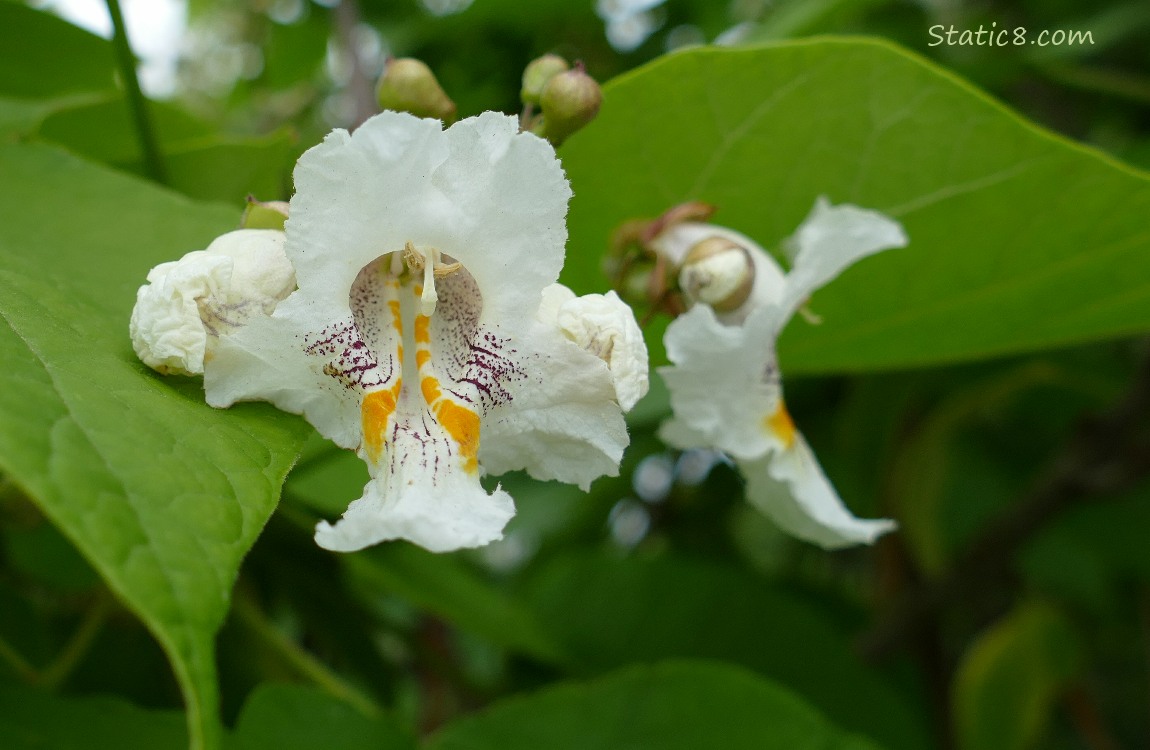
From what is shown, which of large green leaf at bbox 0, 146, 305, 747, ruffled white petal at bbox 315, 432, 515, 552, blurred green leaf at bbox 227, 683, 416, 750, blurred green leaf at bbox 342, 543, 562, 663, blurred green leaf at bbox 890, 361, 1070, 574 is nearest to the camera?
large green leaf at bbox 0, 146, 305, 747

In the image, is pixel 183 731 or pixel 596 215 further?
pixel 596 215

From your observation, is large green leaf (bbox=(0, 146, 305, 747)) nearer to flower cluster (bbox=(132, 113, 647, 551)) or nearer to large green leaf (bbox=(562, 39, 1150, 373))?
flower cluster (bbox=(132, 113, 647, 551))

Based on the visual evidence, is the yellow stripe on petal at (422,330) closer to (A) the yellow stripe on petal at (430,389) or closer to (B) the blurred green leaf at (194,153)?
(A) the yellow stripe on petal at (430,389)

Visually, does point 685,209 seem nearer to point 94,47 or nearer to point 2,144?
point 2,144

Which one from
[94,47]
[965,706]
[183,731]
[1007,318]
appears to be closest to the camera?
[183,731]

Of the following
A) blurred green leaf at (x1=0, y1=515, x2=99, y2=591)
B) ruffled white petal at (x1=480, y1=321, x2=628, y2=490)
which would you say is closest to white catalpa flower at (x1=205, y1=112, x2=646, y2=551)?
ruffled white petal at (x1=480, y1=321, x2=628, y2=490)

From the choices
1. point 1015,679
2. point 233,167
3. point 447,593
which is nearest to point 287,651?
point 447,593

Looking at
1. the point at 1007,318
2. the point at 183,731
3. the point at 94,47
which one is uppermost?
the point at 94,47

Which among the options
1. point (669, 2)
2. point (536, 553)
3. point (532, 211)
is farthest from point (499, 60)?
point (532, 211)
